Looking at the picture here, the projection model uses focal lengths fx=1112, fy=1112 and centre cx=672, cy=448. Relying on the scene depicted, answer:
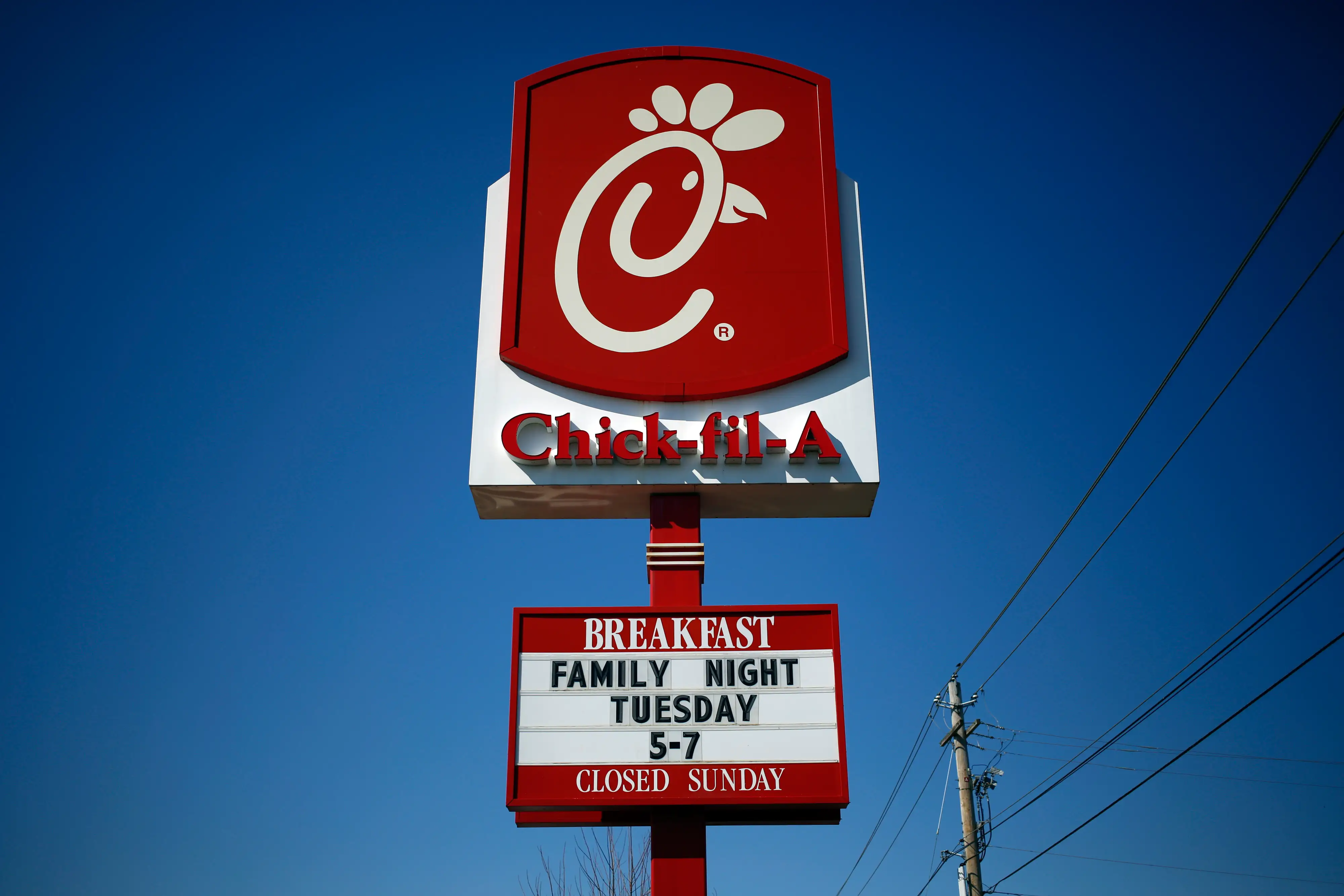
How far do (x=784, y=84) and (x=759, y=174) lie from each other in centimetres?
133

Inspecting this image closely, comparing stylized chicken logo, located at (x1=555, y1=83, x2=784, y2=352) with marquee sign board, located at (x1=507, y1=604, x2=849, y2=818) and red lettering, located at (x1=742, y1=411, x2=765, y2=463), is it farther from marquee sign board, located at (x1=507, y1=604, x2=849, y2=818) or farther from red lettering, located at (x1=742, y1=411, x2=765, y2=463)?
marquee sign board, located at (x1=507, y1=604, x2=849, y2=818)

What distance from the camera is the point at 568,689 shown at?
30.0 ft

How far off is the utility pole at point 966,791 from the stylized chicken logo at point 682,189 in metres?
14.1

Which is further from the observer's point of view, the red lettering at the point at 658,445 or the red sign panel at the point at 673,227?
the red sign panel at the point at 673,227

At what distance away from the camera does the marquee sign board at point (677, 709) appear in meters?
8.79

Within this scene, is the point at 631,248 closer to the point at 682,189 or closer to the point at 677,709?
the point at 682,189

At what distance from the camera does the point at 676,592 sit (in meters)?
9.81

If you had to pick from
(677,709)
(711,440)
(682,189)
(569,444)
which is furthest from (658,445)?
(682,189)

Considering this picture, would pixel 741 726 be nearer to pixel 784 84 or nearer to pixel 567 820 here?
pixel 567 820

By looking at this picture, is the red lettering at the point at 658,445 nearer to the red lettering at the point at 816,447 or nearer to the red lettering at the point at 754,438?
the red lettering at the point at 754,438

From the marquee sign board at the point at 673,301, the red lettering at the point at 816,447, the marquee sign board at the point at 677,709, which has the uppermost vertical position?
the marquee sign board at the point at 673,301

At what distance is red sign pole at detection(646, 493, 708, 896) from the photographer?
29.1 ft

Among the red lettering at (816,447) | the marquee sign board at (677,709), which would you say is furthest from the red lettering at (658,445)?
the marquee sign board at (677,709)

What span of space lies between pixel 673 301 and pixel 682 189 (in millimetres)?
1375
